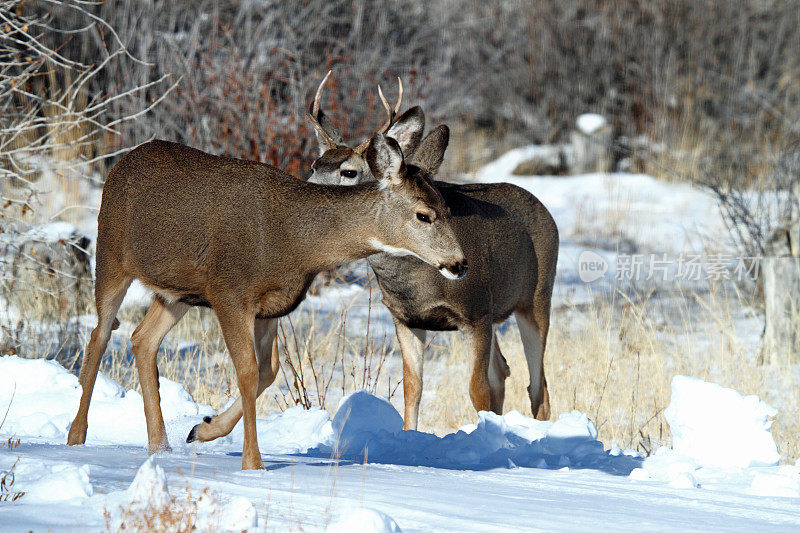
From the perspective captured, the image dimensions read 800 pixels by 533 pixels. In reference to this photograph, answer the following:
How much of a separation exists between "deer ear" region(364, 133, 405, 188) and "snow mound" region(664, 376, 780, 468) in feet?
6.20

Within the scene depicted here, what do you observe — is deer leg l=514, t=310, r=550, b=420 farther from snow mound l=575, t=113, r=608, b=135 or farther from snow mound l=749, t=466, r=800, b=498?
snow mound l=575, t=113, r=608, b=135

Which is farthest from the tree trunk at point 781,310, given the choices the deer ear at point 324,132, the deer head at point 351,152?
the deer ear at point 324,132

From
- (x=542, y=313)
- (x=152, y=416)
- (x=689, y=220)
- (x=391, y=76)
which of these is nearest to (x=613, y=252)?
(x=689, y=220)

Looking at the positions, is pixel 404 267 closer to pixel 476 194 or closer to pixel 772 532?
pixel 476 194

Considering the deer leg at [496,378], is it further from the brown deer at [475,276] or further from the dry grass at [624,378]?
the dry grass at [624,378]

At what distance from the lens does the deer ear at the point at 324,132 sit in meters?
7.07

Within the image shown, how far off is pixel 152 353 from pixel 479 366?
1.94 meters

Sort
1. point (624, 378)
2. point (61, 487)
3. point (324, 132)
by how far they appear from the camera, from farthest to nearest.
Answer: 1. point (624, 378)
2. point (324, 132)
3. point (61, 487)

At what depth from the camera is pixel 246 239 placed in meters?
4.69

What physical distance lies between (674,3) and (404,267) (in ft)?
50.0

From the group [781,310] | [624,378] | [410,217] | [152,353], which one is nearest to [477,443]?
[410,217]

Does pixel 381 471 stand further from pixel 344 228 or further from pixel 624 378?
pixel 624 378

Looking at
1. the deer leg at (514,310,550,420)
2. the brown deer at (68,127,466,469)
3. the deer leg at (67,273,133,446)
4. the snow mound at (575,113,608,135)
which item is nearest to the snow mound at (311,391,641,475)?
the brown deer at (68,127,466,469)

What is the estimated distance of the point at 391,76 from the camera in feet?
45.6
